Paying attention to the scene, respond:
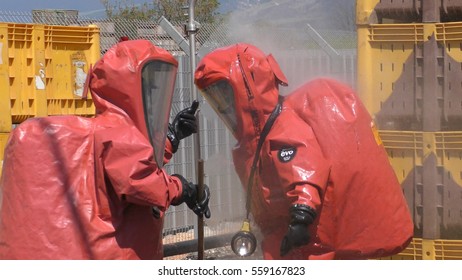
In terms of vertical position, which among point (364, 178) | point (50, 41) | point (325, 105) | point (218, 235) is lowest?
point (218, 235)

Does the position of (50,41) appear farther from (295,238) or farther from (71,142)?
(295,238)

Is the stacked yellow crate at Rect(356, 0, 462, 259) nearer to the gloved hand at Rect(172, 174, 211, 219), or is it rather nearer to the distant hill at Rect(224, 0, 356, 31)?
the distant hill at Rect(224, 0, 356, 31)

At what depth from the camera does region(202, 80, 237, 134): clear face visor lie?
519 centimetres

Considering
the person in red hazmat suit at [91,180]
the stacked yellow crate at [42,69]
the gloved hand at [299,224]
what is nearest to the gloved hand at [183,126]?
the person in red hazmat suit at [91,180]

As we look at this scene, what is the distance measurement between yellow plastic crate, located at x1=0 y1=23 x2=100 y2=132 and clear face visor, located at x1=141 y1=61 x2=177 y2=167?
64.4 inches

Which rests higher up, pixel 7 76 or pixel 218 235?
pixel 7 76

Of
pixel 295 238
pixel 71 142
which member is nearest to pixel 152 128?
pixel 71 142

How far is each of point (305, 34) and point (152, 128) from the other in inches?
107

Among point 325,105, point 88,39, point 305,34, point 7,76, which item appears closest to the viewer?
point 325,105

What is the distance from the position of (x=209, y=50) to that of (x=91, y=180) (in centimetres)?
296

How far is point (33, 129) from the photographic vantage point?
15.0ft

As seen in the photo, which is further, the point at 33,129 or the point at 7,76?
the point at 7,76

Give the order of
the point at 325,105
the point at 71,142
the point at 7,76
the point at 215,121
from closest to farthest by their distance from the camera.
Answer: the point at 71,142
the point at 325,105
the point at 7,76
the point at 215,121

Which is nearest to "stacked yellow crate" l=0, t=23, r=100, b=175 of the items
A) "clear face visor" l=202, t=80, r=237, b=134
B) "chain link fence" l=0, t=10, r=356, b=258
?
"chain link fence" l=0, t=10, r=356, b=258
